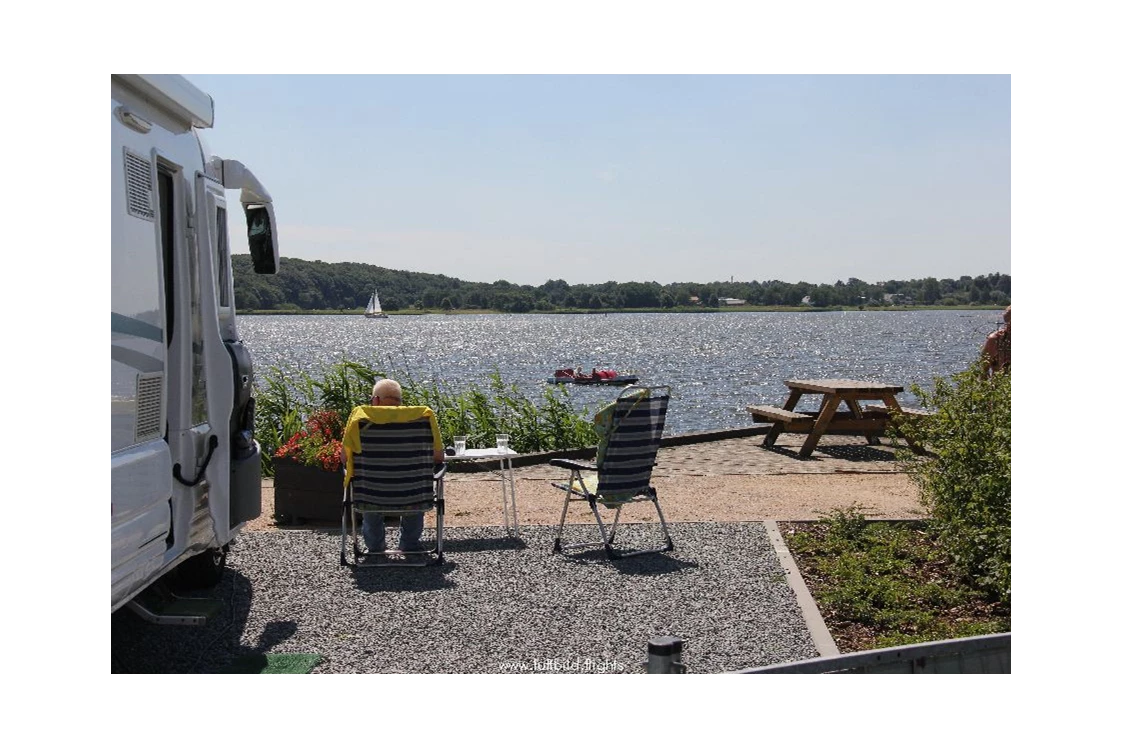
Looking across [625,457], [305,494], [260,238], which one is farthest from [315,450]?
[625,457]

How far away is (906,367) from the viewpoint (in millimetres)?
72500

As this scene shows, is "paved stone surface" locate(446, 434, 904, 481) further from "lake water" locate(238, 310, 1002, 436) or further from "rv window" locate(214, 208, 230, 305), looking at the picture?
"lake water" locate(238, 310, 1002, 436)

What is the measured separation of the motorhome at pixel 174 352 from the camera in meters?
5.05

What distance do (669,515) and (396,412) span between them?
3015mm

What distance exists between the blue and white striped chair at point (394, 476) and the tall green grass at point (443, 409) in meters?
5.24

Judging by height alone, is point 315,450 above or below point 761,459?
above

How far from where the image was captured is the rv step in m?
6.27

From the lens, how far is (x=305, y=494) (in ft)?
30.7

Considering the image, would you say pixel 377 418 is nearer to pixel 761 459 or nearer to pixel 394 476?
pixel 394 476

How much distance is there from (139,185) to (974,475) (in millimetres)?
4772

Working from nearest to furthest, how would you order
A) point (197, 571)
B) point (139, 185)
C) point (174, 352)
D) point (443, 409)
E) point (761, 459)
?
point (139, 185) → point (174, 352) → point (197, 571) → point (761, 459) → point (443, 409)

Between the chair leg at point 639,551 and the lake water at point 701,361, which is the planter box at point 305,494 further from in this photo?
the lake water at point 701,361
